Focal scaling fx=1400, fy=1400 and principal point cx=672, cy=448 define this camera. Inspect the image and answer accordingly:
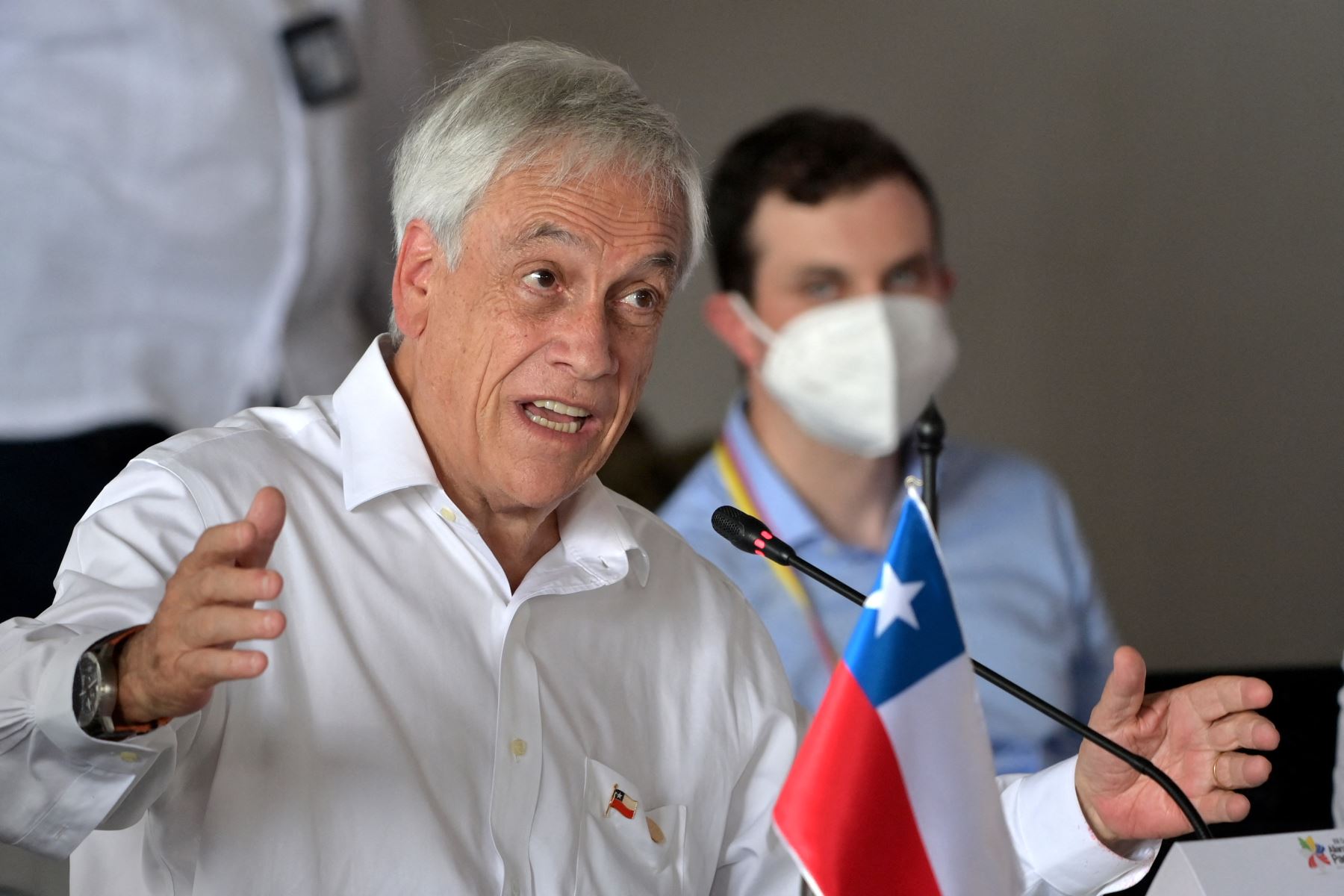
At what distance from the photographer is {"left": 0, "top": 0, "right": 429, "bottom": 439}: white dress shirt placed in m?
2.12

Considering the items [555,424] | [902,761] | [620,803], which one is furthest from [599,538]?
[902,761]

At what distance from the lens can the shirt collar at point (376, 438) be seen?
131 centimetres

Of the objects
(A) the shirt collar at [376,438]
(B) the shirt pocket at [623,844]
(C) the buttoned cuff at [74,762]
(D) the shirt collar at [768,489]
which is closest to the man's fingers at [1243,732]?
(B) the shirt pocket at [623,844]

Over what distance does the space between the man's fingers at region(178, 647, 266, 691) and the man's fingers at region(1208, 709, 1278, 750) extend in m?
0.84

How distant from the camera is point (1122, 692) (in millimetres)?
1257

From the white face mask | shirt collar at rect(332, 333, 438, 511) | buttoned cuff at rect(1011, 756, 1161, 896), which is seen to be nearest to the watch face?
shirt collar at rect(332, 333, 438, 511)

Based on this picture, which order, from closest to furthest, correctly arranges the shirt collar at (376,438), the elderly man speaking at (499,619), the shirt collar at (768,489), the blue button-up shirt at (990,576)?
the elderly man speaking at (499,619)
the shirt collar at (376,438)
the blue button-up shirt at (990,576)
the shirt collar at (768,489)

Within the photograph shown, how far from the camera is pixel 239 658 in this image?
89 centimetres

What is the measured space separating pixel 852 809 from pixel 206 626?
1.54 feet

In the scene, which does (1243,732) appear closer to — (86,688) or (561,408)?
(561,408)

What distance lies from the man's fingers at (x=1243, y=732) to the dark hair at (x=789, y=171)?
1729mm

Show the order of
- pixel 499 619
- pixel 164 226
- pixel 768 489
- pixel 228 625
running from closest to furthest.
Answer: pixel 228 625 < pixel 499 619 < pixel 164 226 < pixel 768 489

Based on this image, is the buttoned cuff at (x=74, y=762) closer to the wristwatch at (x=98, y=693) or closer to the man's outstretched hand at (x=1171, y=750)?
the wristwatch at (x=98, y=693)

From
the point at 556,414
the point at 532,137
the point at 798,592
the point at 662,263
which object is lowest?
the point at 798,592
